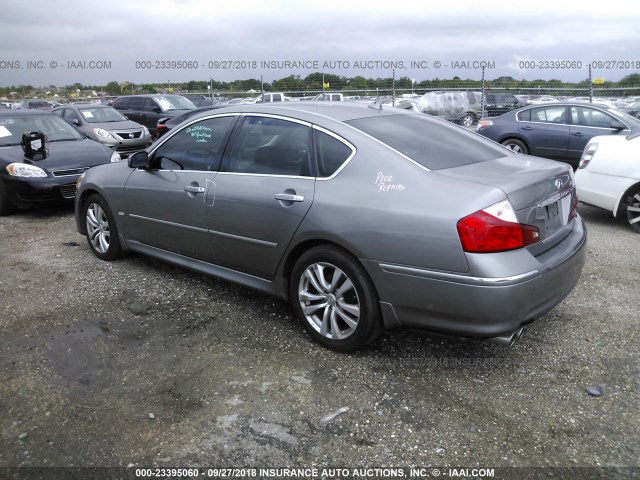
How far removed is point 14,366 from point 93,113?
1193 centimetres

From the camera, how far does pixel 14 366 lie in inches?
135

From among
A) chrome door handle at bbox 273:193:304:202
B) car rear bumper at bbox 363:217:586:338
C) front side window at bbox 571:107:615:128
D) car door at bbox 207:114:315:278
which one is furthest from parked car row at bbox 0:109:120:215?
front side window at bbox 571:107:615:128

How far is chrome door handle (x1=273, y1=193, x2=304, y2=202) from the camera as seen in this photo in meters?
3.53

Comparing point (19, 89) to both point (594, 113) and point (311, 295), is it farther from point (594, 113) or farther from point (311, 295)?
point (311, 295)

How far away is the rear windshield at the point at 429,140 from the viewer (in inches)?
136

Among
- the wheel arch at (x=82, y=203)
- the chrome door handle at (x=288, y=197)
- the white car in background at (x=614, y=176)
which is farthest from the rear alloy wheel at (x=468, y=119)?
the chrome door handle at (x=288, y=197)

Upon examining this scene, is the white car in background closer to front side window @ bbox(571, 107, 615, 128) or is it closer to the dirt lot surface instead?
the dirt lot surface

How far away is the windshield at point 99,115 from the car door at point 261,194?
36.4 feet

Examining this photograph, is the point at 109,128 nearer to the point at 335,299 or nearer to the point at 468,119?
the point at 335,299

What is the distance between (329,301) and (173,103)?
597 inches

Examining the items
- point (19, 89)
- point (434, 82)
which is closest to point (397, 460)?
point (434, 82)

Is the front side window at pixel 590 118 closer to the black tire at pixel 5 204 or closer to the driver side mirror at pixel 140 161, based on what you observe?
the driver side mirror at pixel 140 161

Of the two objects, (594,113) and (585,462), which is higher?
(594,113)

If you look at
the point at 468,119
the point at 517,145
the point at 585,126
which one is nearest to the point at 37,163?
the point at 517,145
